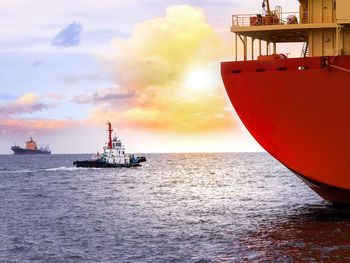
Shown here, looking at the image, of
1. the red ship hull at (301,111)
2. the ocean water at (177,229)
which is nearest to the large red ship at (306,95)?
the red ship hull at (301,111)

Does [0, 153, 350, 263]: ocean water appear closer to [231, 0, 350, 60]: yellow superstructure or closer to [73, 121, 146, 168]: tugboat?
[231, 0, 350, 60]: yellow superstructure

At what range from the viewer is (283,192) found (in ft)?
155

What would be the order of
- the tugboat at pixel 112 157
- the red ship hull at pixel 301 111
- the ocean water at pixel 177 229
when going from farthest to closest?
the tugboat at pixel 112 157, the red ship hull at pixel 301 111, the ocean water at pixel 177 229

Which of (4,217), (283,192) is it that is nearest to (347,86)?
(4,217)

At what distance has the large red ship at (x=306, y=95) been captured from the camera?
22.6m

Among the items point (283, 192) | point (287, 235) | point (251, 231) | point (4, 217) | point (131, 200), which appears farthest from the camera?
Answer: point (283, 192)

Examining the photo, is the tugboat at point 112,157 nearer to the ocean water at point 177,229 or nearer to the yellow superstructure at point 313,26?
the ocean water at point 177,229

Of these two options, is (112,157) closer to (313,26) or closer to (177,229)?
(177,229)

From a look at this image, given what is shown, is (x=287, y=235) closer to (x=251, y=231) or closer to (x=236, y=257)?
(x=251, y=231)

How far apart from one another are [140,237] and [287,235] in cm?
672

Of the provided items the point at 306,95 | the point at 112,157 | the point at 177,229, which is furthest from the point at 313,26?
the point at 112,157

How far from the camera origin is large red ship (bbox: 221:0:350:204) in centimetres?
2256

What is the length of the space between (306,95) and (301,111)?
722 mm

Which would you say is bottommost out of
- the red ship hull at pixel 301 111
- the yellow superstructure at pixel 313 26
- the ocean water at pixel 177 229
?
the ocean water at pixel 177 229
